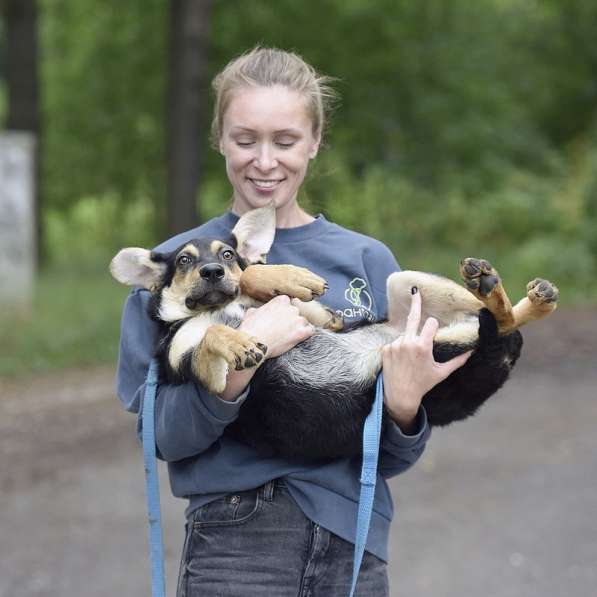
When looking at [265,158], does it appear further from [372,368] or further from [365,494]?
[365,494]

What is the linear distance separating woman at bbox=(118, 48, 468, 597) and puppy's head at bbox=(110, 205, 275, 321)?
3.0 inches

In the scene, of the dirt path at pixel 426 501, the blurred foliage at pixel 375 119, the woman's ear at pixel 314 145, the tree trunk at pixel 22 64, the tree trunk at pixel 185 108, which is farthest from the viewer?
the blurred foliage at pixel 375 119

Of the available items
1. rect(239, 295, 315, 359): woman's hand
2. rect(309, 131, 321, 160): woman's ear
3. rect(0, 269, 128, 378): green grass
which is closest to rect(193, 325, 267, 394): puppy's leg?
rect(239, 295, 315, 359): woman's hand

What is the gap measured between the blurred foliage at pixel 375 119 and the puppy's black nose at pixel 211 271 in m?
13.3

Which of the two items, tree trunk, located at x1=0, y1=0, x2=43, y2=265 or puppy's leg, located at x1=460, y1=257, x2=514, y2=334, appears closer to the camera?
puppy's leg, located at x1=460, y1=257, x2=514, y2=334

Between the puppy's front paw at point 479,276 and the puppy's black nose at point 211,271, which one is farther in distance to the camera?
the puppy's black nose at point 211,271

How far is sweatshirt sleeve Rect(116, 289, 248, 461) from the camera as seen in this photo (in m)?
2.48

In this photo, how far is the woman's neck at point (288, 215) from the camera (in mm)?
2959

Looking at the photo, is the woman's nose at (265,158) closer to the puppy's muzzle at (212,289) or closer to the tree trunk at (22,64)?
the puppy's muzzle at (212,289)

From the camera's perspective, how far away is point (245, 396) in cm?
252

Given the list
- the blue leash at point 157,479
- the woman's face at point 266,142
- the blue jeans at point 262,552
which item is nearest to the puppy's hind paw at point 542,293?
the blue leash at point 157,479

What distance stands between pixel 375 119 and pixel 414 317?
1650 cm

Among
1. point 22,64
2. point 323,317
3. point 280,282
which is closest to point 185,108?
point 22,64

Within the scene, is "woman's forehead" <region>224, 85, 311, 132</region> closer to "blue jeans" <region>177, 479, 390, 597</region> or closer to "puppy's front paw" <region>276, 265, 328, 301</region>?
"puppy's front paw" <region>276, 265, 328, 301</region>
